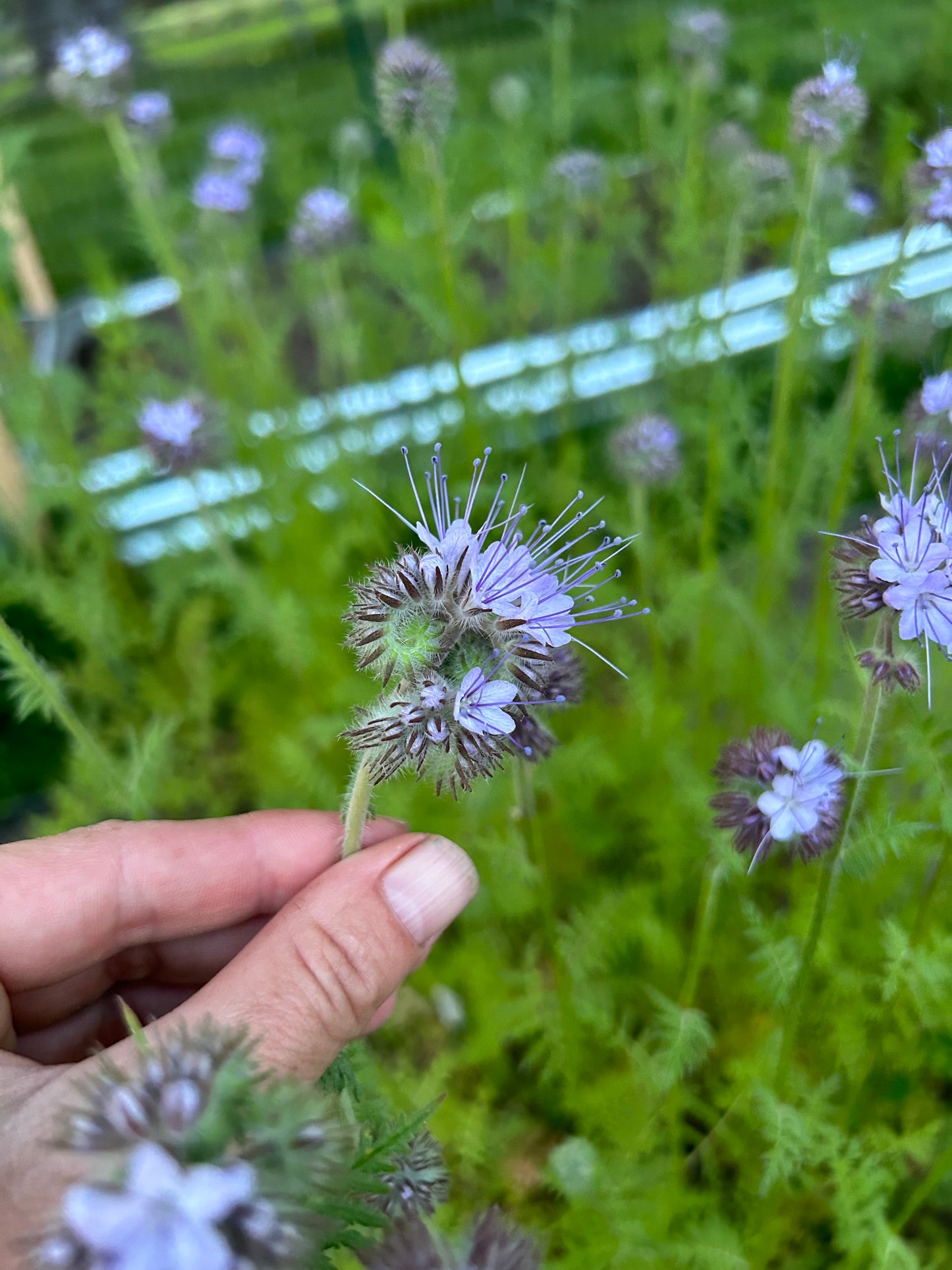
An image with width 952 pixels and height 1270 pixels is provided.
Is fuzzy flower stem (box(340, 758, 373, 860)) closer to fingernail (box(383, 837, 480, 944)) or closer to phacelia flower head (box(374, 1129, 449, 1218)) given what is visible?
fingernail (box(383, 837, 480, 944))

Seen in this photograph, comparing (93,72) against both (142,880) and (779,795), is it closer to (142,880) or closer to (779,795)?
(142,880)

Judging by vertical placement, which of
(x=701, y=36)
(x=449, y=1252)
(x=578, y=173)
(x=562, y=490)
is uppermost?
(x=701, y=36)

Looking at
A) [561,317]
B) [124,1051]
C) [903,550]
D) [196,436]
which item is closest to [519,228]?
[561,317]

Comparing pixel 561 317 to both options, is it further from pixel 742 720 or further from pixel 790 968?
pixel 790 968

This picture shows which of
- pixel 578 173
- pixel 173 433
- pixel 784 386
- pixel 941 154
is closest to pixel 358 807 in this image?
pixel 784 386

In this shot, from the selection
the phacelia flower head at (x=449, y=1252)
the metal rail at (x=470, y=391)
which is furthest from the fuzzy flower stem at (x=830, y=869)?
the metal rail at (x=470, y=391)

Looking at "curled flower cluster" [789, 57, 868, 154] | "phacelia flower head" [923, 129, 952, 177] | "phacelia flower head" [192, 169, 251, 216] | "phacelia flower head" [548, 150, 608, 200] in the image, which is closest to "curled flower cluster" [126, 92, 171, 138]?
"phacelia flower head" [192, 169, 251, 216]
